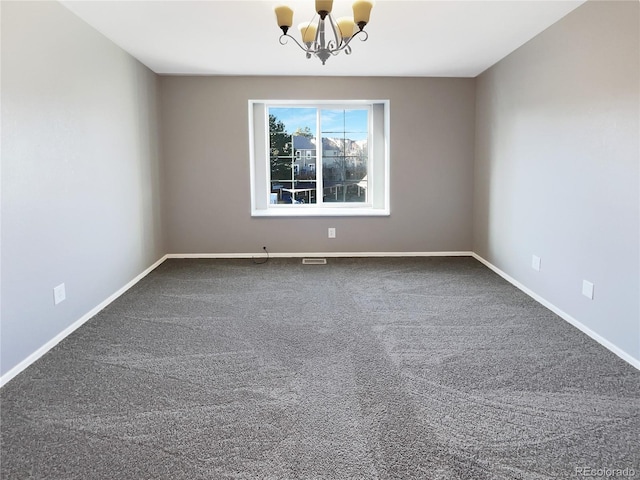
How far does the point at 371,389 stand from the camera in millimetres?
2082

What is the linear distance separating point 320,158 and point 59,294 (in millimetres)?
3374

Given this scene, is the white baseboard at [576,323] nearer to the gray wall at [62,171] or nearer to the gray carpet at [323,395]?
the gray carpet at [323,395]

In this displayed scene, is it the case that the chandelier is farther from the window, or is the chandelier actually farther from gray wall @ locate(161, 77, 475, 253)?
Result: the window

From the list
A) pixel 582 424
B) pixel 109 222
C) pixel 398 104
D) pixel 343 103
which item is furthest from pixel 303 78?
pixel 582 424

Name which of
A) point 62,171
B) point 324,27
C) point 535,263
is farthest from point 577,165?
point 62,171

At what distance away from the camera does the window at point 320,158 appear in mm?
5109

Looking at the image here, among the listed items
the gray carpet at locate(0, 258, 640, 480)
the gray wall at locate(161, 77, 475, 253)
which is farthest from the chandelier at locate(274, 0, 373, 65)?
the gray wall at locate(161, 77, 475, 253)

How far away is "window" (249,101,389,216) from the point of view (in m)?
5.11

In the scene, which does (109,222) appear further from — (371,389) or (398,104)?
(398,104)

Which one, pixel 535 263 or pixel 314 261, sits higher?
pixel 535 263

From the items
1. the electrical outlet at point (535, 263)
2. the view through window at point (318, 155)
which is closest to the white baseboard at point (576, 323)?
the electrical outlet at point (535, 263)

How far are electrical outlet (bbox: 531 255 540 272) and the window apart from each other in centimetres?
188

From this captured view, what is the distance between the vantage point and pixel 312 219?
196 inches

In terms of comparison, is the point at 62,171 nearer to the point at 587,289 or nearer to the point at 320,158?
the point at 320,158
